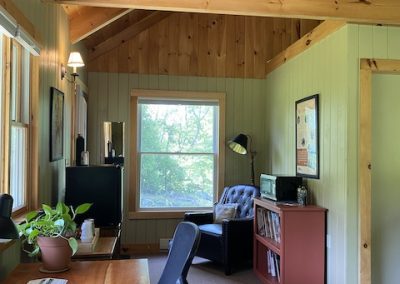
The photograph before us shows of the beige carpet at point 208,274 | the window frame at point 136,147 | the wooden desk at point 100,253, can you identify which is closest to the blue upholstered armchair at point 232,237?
the beige carpet at point 208,274

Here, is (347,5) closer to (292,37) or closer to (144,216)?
(292,37)

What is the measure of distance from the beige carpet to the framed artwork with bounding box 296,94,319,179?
1.26m

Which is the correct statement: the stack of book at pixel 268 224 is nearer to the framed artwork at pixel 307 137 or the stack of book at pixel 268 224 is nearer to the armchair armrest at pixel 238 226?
the armchair armrest at pixel 238 226

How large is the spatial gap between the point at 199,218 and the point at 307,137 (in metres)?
1.69

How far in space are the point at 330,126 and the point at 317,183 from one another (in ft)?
1.96

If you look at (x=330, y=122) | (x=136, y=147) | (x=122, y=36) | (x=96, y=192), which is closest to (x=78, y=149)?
(x=96, y=192)

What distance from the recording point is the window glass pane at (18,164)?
2.66 meters

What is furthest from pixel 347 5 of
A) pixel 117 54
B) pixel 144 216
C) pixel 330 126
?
pixel 144 216

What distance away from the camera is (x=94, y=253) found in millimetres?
2633

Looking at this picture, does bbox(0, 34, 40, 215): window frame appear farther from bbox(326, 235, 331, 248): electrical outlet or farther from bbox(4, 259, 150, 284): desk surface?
bbox(326, 235, 331, 248): electrical outlet

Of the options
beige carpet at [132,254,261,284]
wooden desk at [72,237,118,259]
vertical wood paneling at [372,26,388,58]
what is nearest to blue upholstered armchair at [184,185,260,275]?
beige carpet at [132,254,261,284]

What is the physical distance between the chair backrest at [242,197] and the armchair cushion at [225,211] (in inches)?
2.8

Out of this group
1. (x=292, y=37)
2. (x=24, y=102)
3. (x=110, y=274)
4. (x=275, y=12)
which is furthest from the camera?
(x=292, y=37)

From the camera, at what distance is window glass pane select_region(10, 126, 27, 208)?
105 inches
